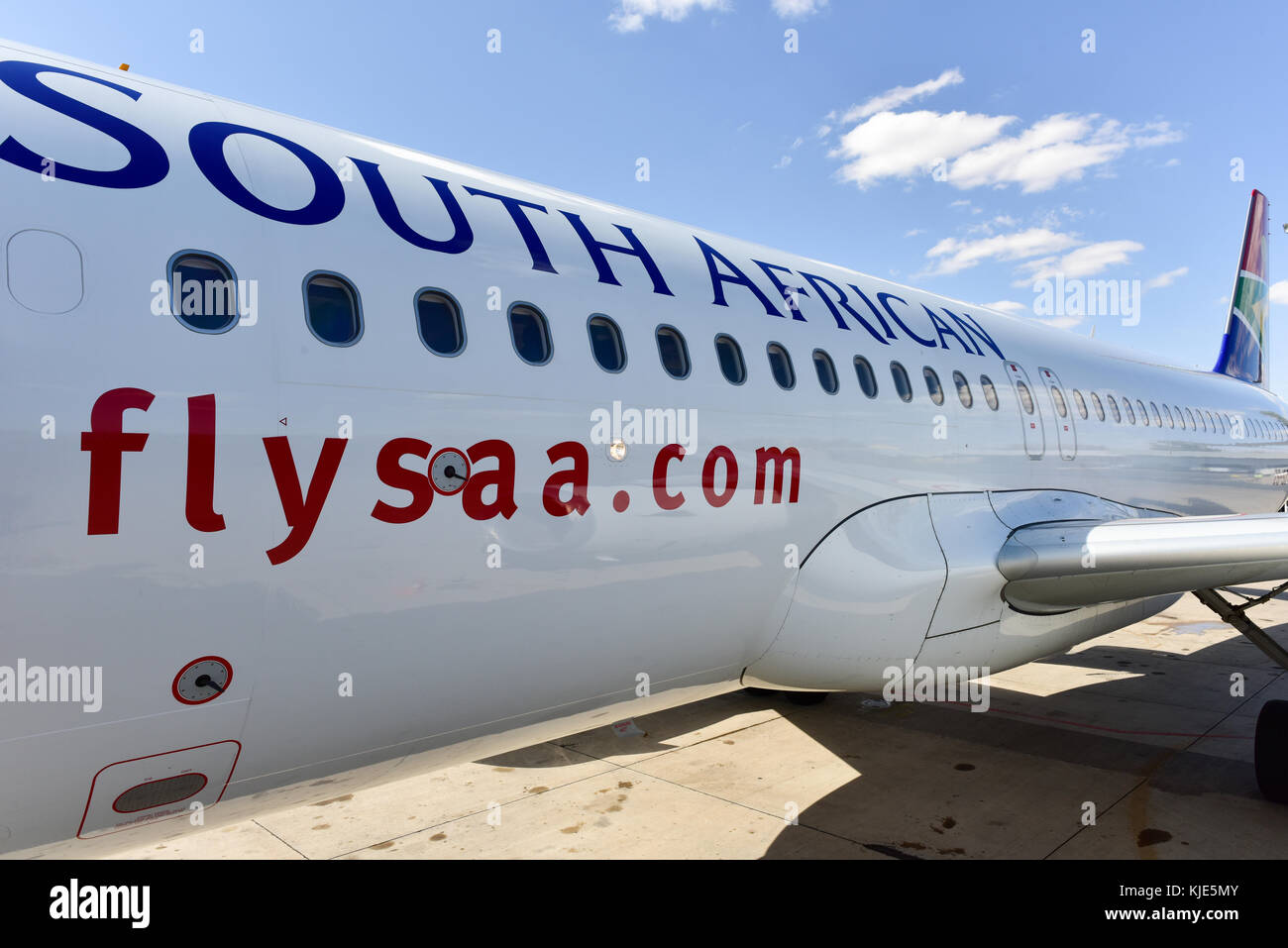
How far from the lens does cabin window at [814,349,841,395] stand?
5484mm

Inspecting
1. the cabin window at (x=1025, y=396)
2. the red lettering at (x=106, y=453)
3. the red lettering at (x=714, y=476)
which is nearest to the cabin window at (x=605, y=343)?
the red lettering at (x=714, y=476)

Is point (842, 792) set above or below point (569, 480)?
below

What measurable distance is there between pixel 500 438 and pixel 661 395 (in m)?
1.07

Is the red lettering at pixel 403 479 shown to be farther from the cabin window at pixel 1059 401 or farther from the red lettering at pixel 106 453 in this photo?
the cabin window at pixel 1059 401

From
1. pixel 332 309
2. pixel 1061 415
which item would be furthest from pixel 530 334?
pixel 1061 415

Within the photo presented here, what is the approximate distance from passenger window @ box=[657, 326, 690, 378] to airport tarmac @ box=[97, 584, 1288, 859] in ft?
9.87

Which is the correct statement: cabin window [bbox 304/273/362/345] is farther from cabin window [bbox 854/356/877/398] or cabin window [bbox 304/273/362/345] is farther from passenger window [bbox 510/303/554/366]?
cabin window [bbox 854/356/877/398]

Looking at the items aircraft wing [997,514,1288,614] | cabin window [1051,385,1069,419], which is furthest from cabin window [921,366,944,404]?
cabin window [1051,385,1069,419]

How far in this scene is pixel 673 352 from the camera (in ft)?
14.9

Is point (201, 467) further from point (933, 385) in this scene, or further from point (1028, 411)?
point (1028, 411)

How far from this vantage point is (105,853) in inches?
119

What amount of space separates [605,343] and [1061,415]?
5896 mm

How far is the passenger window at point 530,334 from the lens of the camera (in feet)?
12.5
